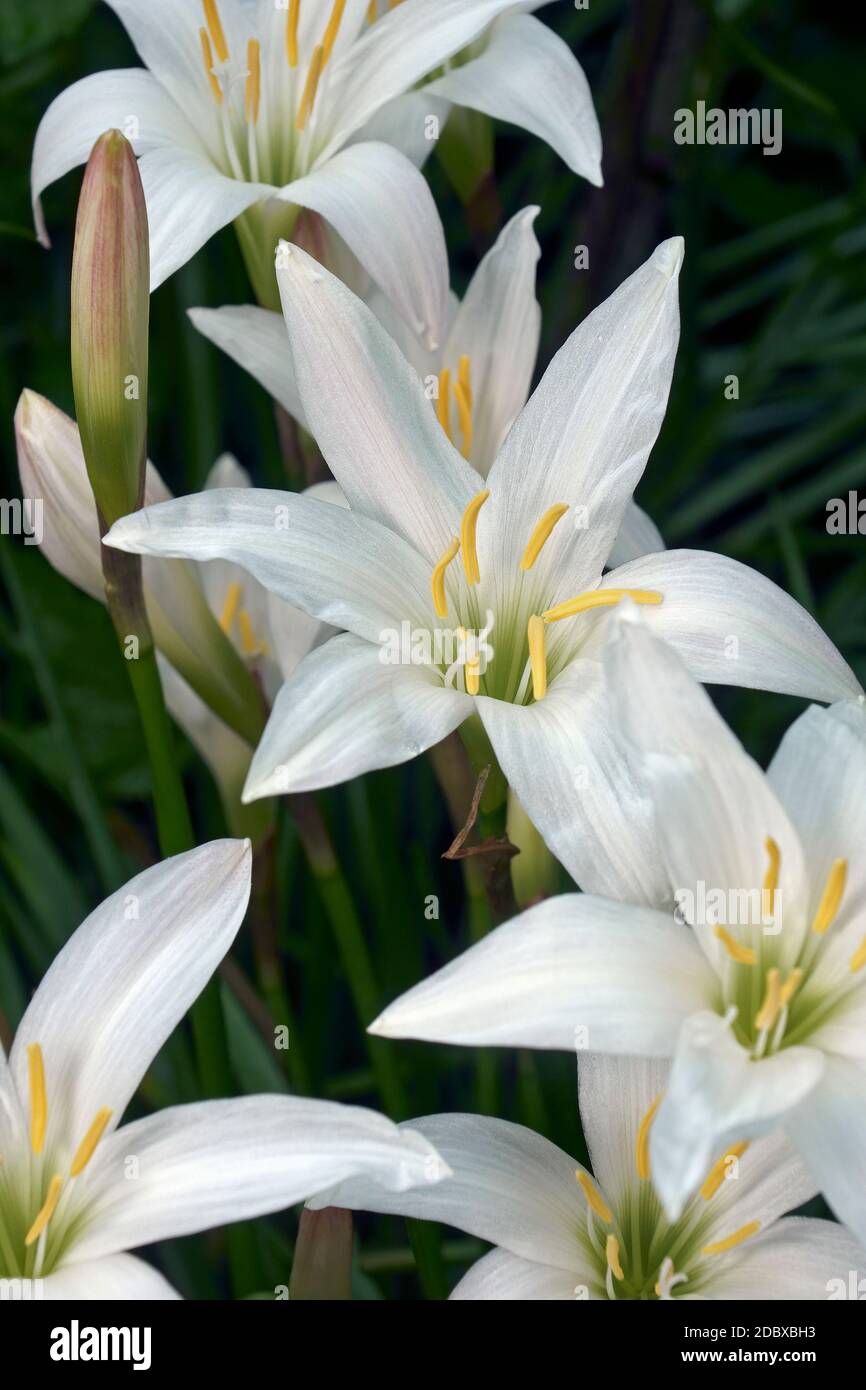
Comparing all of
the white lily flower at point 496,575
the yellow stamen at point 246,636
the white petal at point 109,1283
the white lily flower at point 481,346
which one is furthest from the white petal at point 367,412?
the white petal at point 109,1283

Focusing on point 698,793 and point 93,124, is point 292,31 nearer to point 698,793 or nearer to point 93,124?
point 93,124

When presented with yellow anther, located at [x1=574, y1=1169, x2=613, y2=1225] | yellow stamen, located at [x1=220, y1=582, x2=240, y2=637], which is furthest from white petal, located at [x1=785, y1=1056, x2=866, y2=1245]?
yellow stamen, located at [x1=220, y1=582, x2=240, y2=637]

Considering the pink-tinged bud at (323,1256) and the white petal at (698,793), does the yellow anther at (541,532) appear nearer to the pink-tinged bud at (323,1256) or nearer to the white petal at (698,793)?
the white petal at (698,793)

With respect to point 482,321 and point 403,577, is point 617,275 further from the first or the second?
point 403,577

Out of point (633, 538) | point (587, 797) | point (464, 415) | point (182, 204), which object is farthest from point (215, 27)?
point (587, 797)
